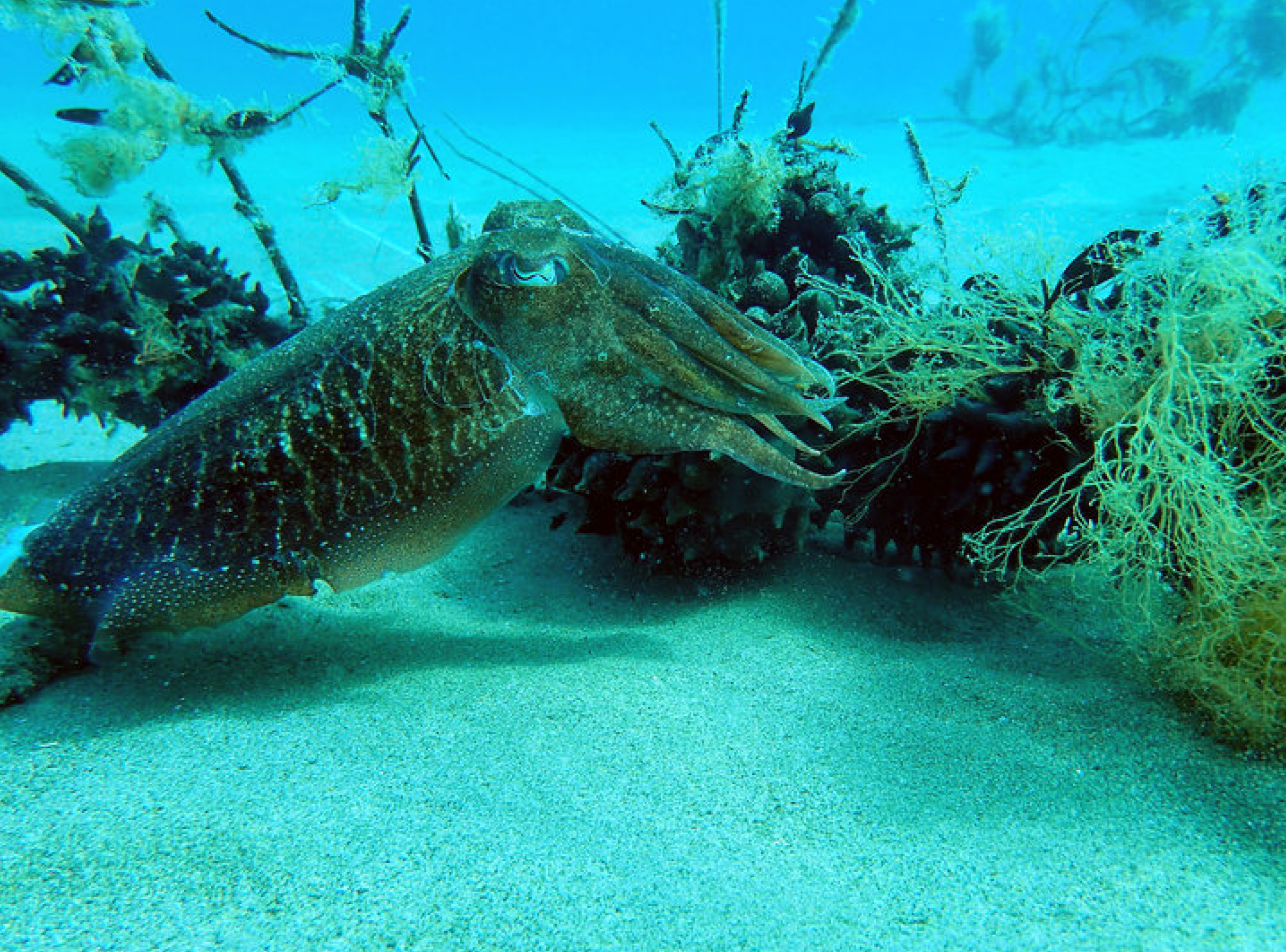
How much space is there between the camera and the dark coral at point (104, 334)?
4812 millimetres

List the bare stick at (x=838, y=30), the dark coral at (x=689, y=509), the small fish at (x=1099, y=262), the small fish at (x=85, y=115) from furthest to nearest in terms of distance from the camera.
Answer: the bare stick at (x=838, y=30) → the small fish at (x=85, y=115) → the dark coral at (x=689, y=509) → the small fish at (x=1099, y=262)

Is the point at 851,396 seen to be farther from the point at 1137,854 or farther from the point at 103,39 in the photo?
the point at 103,39

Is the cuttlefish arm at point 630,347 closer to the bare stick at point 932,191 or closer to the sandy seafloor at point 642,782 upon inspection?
the sandy seafloor at point 642,782

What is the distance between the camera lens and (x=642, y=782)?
2.41m

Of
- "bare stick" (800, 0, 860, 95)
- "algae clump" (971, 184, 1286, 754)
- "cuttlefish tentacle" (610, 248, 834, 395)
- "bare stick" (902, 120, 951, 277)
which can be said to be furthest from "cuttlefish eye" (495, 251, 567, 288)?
"bare stick" (800, 0, 860, 95)

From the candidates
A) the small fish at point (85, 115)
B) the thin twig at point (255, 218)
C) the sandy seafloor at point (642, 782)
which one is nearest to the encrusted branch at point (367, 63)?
the thin twig at point (255, 218)

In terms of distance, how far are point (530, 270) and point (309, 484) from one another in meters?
1.24

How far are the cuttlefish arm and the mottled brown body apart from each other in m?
0.18

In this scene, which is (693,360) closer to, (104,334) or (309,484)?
(309,484)

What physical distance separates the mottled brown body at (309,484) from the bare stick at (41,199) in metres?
3.31

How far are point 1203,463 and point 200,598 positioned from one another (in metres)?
3.79

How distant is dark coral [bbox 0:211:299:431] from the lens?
4.81 m

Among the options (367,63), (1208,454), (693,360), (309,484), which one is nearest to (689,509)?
(693,360)

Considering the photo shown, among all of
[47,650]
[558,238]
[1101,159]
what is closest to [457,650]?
[47,650]
